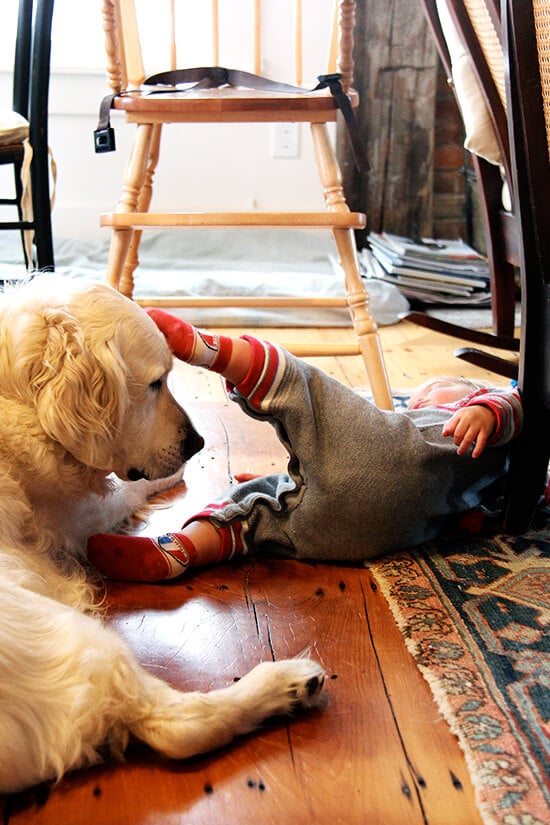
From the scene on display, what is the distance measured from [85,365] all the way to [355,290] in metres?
0.94

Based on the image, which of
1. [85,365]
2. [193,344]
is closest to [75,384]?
[85,365]

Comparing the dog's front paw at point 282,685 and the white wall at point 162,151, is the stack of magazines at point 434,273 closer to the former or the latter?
the white wall at point 162,151

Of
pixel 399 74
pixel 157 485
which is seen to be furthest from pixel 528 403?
pixel 399 74

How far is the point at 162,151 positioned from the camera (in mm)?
3369

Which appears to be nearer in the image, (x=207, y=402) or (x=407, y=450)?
(x=407, y=450)

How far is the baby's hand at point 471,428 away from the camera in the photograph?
1.09 m

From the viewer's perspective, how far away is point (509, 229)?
6.49 feet

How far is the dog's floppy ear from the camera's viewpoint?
939 mm

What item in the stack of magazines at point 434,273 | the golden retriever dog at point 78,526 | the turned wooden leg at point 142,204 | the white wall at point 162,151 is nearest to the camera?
the golden retriever dog at point 78,526

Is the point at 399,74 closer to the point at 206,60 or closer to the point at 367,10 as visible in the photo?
the point at 367,10

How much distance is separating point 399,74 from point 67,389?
8.70ft

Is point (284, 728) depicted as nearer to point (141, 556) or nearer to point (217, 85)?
point (141, 556)

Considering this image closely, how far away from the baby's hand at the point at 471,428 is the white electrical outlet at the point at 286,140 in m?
2.49

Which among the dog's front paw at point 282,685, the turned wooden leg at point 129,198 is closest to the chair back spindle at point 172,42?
the turned wooden leg at point 129,198
